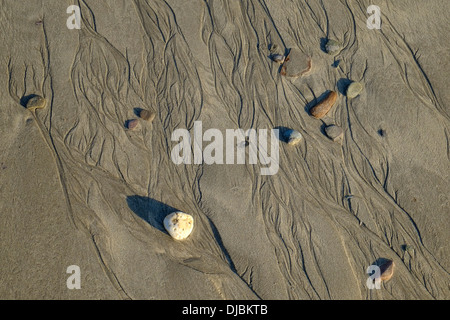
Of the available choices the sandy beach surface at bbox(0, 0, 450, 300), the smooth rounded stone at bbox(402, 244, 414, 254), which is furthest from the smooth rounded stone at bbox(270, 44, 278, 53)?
the smooth rounded stone at bbox(402, 244, 414, 254)

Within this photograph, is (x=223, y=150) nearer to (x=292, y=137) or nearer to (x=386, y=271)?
(x=292, y=137)

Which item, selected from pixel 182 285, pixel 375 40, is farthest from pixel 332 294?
pixel 375 40

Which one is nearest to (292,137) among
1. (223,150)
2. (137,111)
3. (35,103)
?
(223,150)

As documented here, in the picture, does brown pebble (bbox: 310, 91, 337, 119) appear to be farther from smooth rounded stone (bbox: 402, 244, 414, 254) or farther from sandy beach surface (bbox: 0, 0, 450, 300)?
Result: smooth rounded stone (bbox: 402, 244, 414, 254)

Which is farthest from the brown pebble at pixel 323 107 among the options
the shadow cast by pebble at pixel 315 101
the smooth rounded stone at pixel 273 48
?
the smooth rounded stone at pixel 273 48

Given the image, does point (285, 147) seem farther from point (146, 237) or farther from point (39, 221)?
point (39, 221)

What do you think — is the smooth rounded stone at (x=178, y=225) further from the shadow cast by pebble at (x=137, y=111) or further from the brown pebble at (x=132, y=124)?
the shadow cast by pebble at (x=137, y=111)
